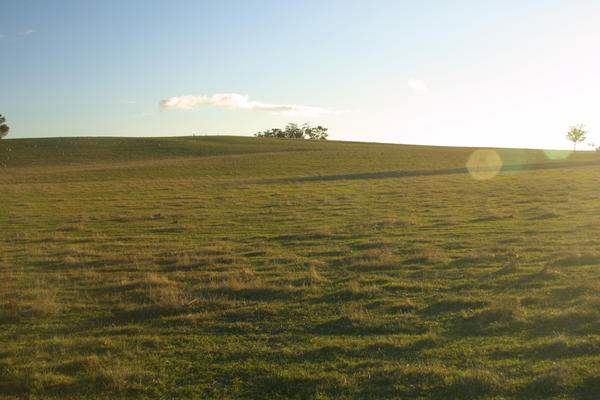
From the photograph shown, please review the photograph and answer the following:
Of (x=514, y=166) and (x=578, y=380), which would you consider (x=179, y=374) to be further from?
(x=514, y=166)

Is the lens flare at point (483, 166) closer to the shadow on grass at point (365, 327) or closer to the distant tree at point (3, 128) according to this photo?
the shadow on grass at point (365, 327)

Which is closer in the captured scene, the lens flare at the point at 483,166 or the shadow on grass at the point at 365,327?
the shadow on grass at the point at 365,327

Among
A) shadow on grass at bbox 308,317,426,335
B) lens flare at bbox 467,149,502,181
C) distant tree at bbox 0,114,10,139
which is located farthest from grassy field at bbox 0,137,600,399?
distant tree at bbox 0,114,10,139

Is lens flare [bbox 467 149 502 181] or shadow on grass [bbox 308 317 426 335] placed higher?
lens flare [bbox 467 149 502 181]

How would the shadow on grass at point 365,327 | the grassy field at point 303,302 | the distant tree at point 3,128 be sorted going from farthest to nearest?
the distant tree at point 3,128
the shadow on grass at point 365,327
the grassy field at point 303,302

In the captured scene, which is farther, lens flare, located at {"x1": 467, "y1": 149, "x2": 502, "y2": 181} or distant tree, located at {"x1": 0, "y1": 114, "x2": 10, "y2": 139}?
distant tree, located at {"x1": 0, "y1": 114, "x2": 10, "y2": 139}

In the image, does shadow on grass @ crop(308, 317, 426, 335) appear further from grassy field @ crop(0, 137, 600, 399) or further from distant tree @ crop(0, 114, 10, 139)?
distant tree @ crop(0, 114, 10, 139)

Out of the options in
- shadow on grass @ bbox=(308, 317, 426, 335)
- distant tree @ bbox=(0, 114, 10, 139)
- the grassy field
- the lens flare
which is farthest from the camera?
distant tree @ bbox=(0, 114, 10, 139)

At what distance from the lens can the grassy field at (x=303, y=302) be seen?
6.62 meters

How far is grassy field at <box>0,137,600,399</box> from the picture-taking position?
6621 millimetres

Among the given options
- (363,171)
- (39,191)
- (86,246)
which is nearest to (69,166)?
(39,191)

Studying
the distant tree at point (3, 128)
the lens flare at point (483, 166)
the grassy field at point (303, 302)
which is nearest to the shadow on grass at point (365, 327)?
the grassy field at point (303, 302)

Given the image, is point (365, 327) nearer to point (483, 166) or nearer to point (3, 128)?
point (483, 166)

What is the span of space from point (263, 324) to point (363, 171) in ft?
157
